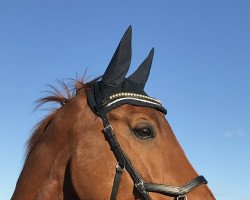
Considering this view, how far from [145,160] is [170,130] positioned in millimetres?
567

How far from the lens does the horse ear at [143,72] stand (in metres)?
6.79

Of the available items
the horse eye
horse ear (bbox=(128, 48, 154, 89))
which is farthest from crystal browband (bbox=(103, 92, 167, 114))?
horse ear (bbox=(128, 48, 154, 89))

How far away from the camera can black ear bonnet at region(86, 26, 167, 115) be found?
5.86 meters

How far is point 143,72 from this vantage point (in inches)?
Result: 273

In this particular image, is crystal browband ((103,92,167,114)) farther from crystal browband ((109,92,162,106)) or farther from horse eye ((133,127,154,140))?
horse eye ((133,127,154,140))

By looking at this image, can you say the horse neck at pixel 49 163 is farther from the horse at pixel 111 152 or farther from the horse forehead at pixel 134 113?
the horse forehead at pixel 134 113

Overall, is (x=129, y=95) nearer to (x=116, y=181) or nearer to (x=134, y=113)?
(x=134, y=113)

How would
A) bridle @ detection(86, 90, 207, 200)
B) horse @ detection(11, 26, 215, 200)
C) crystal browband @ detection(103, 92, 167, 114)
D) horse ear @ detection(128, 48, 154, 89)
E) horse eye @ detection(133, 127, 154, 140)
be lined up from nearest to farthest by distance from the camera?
1. bridle @ detection(86, 90, 207, 200)
2. horse @ detection(11, 26, 215, 200)
3. horse eye @ detection(133, 127, 154, 140)
4. crystal browband @ detection(103, 92, 167, 114)
5. horse ear @ detection(128, 48, 154, 89)

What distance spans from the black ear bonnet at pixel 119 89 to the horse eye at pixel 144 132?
39 centimetres

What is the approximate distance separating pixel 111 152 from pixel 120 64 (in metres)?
1.17

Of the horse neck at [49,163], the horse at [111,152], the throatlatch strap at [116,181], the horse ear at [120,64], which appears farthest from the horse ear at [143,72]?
the throatlatch strap at [116,181]

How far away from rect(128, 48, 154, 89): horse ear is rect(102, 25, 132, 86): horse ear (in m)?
0.68

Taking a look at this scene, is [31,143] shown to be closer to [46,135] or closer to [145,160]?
[46,135]

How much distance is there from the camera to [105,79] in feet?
19.8
